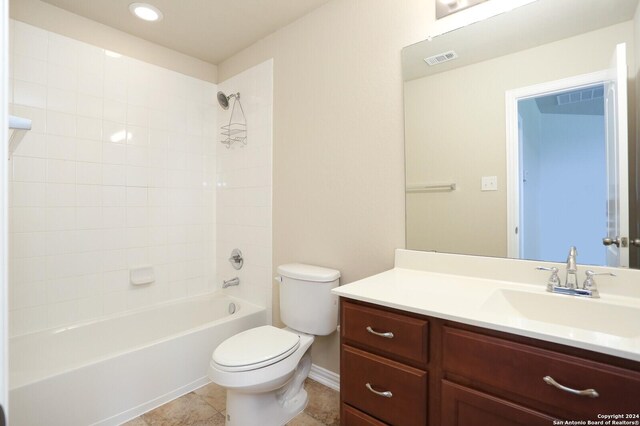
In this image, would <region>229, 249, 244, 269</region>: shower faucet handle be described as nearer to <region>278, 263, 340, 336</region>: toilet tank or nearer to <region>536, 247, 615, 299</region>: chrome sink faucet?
<region>278, 263, 340, 336</region>: toilet tank

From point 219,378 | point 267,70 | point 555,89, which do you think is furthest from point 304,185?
point 555,89

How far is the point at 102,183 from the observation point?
2189mm

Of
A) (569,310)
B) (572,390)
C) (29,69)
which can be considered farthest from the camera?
(29,69)

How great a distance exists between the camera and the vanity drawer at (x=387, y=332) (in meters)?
1.02

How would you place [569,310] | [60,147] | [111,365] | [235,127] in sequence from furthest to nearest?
[235,127] < [60,147] < [111,365] < [569,310]

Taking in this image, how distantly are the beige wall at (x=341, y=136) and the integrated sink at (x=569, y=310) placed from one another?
0.61m

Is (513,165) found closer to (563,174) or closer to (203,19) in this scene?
(563,174)

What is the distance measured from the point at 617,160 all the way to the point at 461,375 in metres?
0.96

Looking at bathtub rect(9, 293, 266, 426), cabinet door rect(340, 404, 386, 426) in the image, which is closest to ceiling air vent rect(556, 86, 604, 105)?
cabinet door rect(340, 404, 386, 426)

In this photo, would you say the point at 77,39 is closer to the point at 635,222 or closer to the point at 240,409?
the point at 240,409

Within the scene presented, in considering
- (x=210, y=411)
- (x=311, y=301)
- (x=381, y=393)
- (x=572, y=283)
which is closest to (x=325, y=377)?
(x=311, y=301)

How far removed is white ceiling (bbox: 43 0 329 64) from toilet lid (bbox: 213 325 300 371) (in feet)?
6.53

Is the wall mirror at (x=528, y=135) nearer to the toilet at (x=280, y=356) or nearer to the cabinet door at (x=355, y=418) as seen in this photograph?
the toilet at (x=280, y=356)

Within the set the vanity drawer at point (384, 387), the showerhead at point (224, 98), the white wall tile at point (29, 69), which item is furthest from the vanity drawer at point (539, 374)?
Answer: the white wall tile at point (29, 69)
